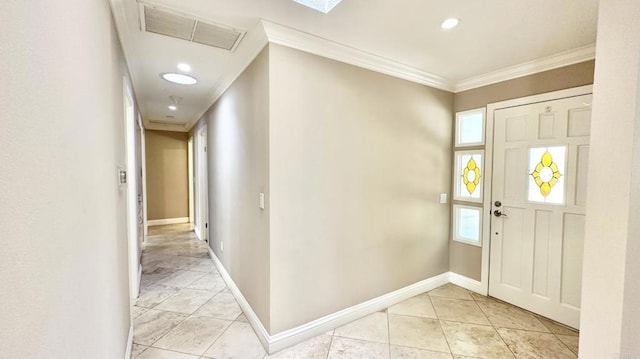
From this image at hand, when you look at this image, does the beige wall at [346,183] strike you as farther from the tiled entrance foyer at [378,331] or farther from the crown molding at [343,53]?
the tiled entrance foyer at [378,331]

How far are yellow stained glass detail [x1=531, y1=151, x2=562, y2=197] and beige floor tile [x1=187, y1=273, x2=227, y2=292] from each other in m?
3.68

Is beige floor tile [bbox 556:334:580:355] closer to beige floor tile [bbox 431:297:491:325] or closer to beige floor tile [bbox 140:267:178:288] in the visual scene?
beige floor tile [bbox 431:297:491:325]

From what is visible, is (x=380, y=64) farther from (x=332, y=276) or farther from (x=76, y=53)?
(x=76, y=53)

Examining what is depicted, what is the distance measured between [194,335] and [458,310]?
8.47ft

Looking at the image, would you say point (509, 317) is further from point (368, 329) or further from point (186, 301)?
point (186, 301)

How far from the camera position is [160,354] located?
205cm

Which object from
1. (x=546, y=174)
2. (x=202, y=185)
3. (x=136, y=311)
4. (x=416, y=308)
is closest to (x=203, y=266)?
(x=136, y=311)

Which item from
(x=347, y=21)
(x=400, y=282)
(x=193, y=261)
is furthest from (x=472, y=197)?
(x=193, y=261)

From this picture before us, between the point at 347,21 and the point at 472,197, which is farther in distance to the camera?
the point at 472,197

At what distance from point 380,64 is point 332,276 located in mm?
2077

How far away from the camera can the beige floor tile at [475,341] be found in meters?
2.11

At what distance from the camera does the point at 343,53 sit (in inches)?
91.7

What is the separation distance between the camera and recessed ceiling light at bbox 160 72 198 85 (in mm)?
3022

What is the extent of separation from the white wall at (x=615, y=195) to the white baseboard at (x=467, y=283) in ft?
6.71
